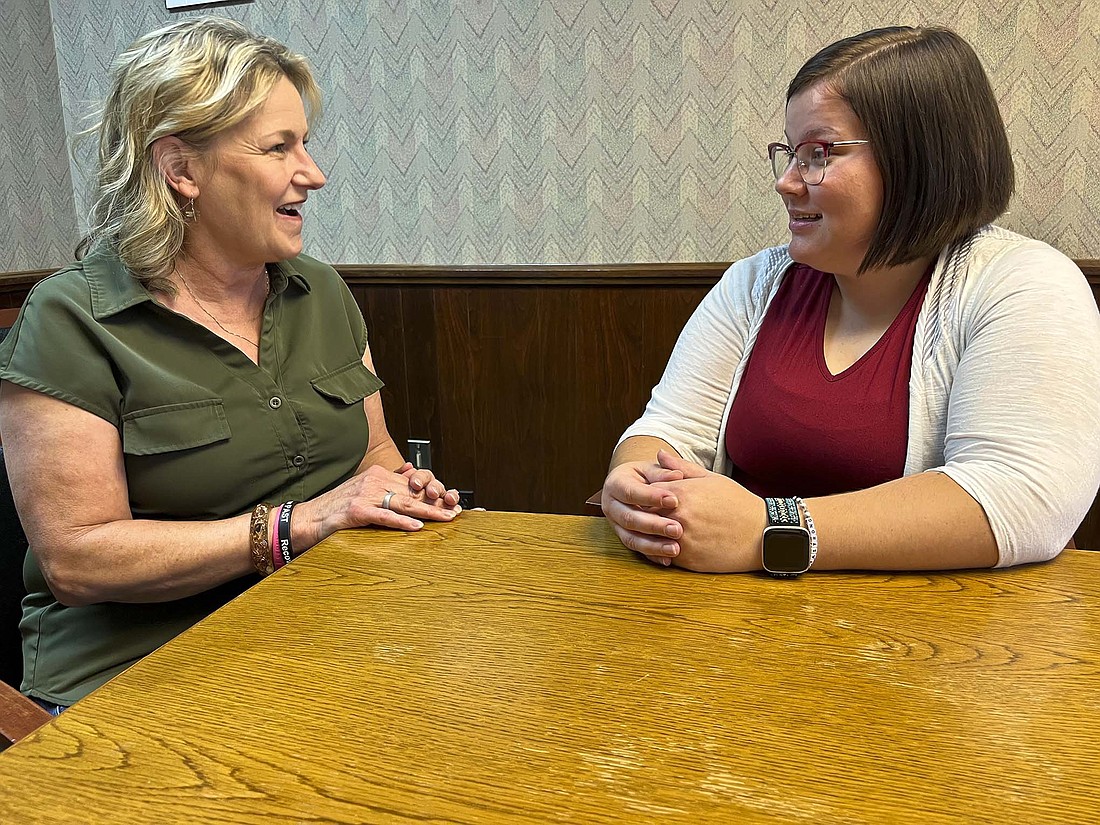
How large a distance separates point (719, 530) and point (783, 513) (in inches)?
3.2

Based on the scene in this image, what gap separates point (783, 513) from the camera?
1080 mm

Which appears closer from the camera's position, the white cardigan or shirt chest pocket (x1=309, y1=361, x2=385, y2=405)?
the white cardigan

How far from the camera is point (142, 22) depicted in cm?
322

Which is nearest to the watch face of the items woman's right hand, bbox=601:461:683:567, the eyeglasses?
woman's right hand, bbox=601:461:683:567

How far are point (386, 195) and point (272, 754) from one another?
260 centimetres

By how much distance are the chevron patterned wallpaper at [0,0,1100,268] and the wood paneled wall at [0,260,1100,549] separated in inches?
3.4

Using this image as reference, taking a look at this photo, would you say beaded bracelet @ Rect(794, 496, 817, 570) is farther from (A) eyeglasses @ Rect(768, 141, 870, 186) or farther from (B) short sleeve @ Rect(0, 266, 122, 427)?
(B) short sleeve @ Rect(0, 266, 122, 427)

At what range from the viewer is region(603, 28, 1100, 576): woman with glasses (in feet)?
3.50

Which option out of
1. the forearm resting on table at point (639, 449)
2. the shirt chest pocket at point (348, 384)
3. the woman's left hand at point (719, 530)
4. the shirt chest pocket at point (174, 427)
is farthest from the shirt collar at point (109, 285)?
the woman's left hand at point (719, 530)

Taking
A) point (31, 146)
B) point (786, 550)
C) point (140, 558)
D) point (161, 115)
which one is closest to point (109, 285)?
point (161, 115)

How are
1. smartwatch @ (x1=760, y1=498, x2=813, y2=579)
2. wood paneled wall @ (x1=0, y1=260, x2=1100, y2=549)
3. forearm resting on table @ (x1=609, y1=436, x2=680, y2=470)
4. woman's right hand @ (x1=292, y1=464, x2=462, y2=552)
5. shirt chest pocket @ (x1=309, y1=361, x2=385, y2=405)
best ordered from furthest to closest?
wood paneled wall @ (x1=0, y1=260, x2=1100, y2=549), shirt chest pocket @ (x1=309, y1=361, x2=385, y2=405), forearm resting on table @ (x1=609, y1=436, x2=680, y2=470), woman's right hand @ (x1=292, y1=464, x2=462, y2=552), smartwatch @ (x1=760, y1=498, x2=813, y2=579)

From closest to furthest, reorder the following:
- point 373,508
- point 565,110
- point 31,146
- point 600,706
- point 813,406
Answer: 1. point 600,706
2. point 373,508
3. point 813,406
4. point 565,110
5. point 31,146

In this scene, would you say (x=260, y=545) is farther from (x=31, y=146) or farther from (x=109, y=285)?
(x=31, y=146)

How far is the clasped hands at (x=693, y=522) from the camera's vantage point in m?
1.06
